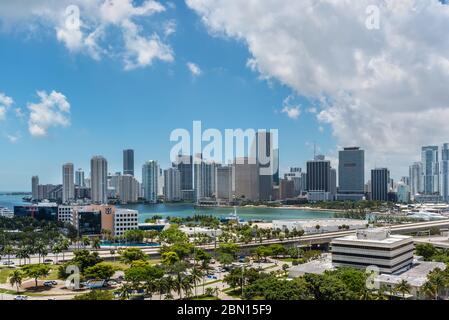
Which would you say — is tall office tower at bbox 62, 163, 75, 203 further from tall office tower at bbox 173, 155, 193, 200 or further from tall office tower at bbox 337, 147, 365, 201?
tall office tower at bbox 337, 147, 365, 201

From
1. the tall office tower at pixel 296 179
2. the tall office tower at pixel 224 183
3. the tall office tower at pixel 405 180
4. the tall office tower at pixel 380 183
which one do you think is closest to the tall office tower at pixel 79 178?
the tall office tower at pixel 224 183

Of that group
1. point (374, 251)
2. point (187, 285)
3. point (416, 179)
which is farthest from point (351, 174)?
point (187, 285)

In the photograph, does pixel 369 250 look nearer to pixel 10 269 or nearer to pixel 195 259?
pixel 195 259

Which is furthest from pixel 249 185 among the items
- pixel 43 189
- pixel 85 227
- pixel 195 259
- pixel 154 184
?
pixel 195 259

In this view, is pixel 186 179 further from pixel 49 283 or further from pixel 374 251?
pixel 374 251

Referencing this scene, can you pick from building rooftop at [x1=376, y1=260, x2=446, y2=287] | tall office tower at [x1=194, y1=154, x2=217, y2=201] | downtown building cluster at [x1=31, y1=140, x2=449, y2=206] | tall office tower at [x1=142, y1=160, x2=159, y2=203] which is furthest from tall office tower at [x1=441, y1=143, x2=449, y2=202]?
building rooftop at [x1=376, y1=260, x2=446, y2=287]

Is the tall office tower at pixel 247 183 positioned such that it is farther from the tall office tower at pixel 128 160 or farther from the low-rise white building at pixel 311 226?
the low-rise white building at pixel 311 226

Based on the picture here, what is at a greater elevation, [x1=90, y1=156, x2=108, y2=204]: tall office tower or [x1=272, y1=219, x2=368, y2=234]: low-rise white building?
[x1=90, y1=156, x2=108, y2=204]: tall office tower
